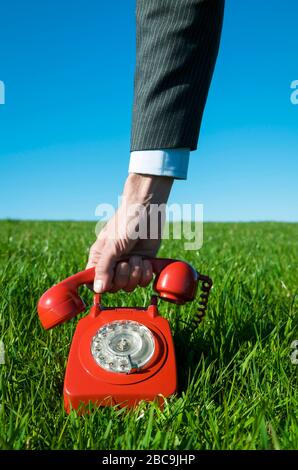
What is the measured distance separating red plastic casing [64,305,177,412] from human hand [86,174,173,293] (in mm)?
179

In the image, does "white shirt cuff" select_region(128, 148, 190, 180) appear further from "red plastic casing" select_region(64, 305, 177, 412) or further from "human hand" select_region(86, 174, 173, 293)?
"red plastic casing" select_region(64, 305, 177, 412)

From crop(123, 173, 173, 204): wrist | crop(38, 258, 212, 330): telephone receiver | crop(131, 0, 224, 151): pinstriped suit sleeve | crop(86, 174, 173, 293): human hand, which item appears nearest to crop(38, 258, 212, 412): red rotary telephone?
crop(38, 258, 212, 330): telephone receiver

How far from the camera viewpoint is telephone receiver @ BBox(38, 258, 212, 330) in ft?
6.63

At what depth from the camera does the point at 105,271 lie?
188cm

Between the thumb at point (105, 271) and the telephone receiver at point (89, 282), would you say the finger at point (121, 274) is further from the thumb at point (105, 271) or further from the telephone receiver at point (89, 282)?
the telephone receiver at point (89, 282)

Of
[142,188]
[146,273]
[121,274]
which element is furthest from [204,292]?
[142,188]

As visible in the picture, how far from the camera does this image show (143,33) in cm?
187

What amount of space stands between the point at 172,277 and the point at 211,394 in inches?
16.7

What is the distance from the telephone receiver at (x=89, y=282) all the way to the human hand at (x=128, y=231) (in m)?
0.12

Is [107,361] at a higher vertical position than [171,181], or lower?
lower

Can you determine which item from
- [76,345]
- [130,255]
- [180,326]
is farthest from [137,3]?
[180,326]

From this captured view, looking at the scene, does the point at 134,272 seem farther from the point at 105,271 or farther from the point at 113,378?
the point at 113,378
